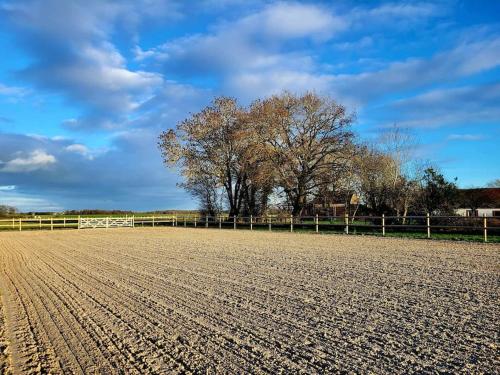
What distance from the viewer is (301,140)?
32219 millimetres

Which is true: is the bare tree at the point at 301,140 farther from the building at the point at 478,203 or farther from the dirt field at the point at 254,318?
the dirt field at the point at 254,318

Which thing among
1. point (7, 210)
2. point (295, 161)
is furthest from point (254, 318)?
point (7, 210)

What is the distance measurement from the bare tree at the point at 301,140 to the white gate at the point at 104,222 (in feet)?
61.8

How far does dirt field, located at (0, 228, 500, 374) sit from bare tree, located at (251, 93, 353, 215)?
20988 mm

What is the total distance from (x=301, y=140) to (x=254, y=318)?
89.6ft

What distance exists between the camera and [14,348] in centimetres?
489

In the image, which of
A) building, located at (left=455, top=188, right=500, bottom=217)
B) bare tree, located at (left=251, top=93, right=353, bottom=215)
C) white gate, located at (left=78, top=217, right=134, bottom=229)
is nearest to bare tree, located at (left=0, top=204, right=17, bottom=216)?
white gate, located at (left=78, top=217, right=134, bottom=229)

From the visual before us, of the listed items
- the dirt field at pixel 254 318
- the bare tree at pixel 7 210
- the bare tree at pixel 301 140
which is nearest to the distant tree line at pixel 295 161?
the bare tree at pixel 301 140

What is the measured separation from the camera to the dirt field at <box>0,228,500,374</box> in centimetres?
426

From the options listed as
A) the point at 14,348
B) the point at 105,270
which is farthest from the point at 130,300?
the point at 105,270

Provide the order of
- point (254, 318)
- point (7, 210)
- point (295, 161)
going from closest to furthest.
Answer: point (254, 318), point (295, 161), point (7, 210)

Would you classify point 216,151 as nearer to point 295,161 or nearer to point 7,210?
point 295,161

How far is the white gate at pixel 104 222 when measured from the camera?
133 feet

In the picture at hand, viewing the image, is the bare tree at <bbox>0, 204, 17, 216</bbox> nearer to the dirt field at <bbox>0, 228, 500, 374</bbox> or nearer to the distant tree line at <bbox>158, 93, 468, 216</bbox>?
the distant tree line at <bbox>158, 93, 468, 216</bbox>
